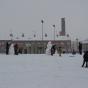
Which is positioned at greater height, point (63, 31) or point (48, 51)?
point (63, 31)

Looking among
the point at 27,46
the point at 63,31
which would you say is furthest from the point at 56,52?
the point at 63,31

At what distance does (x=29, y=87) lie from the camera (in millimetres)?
10195

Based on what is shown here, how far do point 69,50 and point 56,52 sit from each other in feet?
48.6

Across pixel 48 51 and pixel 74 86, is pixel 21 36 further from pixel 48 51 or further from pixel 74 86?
pixel 74 86

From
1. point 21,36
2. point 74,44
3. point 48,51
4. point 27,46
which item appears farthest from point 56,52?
point 21,36

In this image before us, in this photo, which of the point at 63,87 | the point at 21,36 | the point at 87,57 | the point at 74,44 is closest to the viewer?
the point at 63,87

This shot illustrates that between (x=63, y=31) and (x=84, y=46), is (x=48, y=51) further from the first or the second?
(x=63, y=31)

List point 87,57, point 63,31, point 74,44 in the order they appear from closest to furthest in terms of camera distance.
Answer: point 87,57 < point 74,44 < point 63,31

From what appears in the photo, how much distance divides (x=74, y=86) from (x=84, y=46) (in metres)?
40.1

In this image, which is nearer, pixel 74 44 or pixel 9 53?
pixel 9 53

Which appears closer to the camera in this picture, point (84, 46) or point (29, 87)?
point (29, 87)

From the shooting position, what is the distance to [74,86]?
34.2 feet

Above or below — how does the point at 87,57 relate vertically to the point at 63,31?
below

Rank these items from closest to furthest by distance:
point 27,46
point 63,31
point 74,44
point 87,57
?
point 87,57 < point 27,46 < point 74,44 < point 63,31
